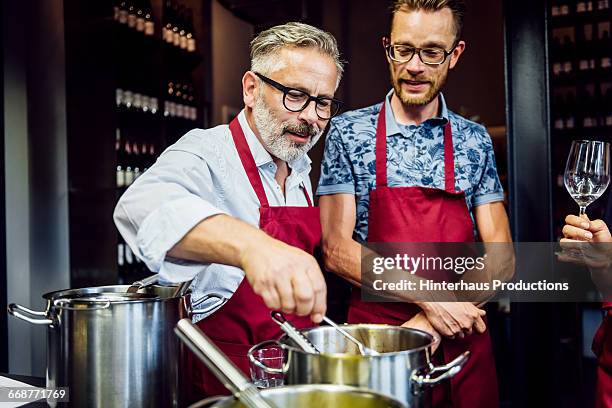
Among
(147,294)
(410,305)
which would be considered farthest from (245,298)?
(410,305)

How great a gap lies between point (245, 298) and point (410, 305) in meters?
0.70

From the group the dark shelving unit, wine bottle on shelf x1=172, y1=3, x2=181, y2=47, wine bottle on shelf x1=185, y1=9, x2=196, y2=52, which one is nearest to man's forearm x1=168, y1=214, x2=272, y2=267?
the dark shelving unit

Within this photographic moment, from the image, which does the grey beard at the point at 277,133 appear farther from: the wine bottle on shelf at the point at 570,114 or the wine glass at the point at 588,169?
the wine bottle on shelf at the point at 570,114

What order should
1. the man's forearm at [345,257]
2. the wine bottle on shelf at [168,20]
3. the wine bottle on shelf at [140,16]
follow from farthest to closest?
the wine bottle on shelf at [168,20] < the wine bottle on shelf at [140,16] < the man's forearm at [345,257]

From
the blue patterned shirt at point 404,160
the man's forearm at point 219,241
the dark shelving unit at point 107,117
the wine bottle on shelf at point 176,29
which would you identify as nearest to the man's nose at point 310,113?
the blue patterned shirt at point 404,160

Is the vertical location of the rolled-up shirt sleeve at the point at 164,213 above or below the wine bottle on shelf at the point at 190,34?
below

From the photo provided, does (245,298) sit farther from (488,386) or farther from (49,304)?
(488,386)

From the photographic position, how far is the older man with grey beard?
3.59ft

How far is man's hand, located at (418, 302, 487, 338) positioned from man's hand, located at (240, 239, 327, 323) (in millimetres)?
1057

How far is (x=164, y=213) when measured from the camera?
109 centimetres

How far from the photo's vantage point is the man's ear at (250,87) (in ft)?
5.68

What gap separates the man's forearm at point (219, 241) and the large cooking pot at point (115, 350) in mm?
95

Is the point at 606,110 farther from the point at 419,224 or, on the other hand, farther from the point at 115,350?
the point at 115,350

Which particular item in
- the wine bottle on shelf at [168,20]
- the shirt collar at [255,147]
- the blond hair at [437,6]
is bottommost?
the shirt collar at [255,147]
